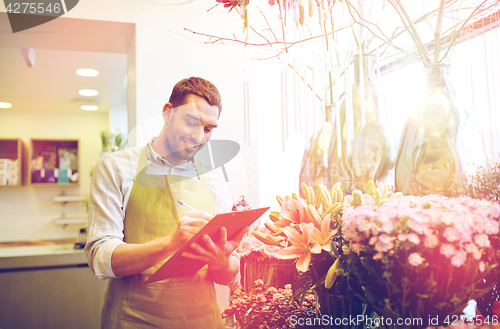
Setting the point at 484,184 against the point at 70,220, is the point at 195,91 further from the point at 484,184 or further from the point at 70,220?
the point at 70,220

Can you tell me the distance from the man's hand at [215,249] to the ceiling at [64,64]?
95cm

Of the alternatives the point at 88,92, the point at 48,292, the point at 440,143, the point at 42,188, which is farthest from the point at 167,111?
the point at 42,188

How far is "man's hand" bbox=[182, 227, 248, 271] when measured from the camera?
67cm

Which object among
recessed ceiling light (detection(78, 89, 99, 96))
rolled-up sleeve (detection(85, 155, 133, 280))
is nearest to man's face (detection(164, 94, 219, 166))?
rolled-up sleeve (detection(85, 155, 133, 280))

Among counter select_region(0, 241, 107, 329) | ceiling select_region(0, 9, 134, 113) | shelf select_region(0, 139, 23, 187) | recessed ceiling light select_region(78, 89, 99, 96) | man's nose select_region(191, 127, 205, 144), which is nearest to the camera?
man's nose select_region(191, 127, 205, 144)

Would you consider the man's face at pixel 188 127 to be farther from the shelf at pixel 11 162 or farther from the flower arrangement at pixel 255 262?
the shelf at pixel 11 162

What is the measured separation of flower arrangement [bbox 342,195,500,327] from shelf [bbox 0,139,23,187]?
4.33m

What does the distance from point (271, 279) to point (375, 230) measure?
367mm

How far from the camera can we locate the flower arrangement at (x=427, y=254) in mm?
451

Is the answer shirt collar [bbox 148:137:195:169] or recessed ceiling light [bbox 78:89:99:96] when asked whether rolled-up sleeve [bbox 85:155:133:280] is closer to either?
shirt collar [bbox 148:137:195:169]

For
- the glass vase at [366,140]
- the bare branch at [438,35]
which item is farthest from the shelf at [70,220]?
the bare branch at [438,35]

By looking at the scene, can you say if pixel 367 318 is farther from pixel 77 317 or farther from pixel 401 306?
pixel 77 317

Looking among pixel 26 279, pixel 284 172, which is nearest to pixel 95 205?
pixel 284 172

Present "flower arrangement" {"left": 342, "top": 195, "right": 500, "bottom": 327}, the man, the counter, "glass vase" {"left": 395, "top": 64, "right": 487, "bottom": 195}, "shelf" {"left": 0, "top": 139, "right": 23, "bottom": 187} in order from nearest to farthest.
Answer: "flower arrangement" {"left": 342, "top": 195, "right": 500, "bottom": 327} → "glass vase" {"left": 395, "top": 64, "right": 487, "bottom": 195} → the man → the counter → "shelf" {"left": 0, "top": 139, "right": 23, "bottom": 187}
